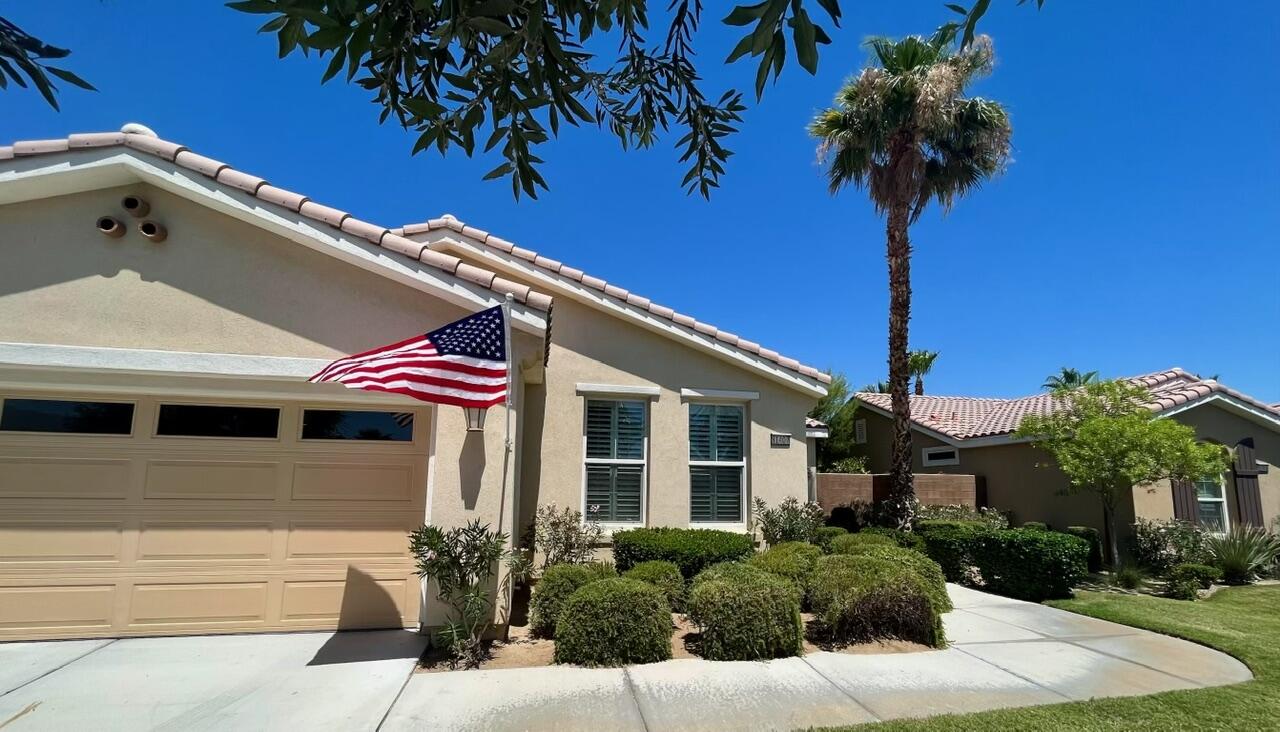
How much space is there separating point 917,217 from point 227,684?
50.1 ft

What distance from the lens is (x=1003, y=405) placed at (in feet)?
72.9

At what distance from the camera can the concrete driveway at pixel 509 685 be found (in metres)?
4.84

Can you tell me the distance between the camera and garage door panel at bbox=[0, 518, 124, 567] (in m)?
6.45

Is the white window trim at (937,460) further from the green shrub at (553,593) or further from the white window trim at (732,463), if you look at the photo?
the green shrub at (553,593)

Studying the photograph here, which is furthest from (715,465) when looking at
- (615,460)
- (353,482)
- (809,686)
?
(353,482)

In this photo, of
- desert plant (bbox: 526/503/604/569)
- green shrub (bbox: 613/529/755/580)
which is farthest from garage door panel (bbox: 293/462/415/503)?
green shrub (bbox: 613/529/755/580)

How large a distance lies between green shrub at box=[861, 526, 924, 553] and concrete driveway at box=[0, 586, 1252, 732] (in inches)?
216

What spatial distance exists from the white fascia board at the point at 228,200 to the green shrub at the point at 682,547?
371cm

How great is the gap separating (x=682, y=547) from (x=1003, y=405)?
1767 cm

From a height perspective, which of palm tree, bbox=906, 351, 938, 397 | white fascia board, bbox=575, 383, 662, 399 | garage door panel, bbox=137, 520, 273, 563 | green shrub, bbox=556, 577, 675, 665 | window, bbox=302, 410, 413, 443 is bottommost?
green shrub, bbox=556, 577, 675, 665

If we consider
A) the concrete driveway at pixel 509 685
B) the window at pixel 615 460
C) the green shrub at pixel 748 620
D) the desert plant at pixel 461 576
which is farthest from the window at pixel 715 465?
the desert plant at pixel 461 576

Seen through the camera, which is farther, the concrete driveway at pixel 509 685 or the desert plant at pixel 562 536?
the desert plant at pixel 562 536

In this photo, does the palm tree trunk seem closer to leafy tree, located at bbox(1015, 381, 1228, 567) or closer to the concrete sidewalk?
leafy tree, located at bbox(1015, 381, 1228, 567)

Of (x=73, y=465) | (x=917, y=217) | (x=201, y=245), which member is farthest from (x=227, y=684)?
(x=917, y=217)
